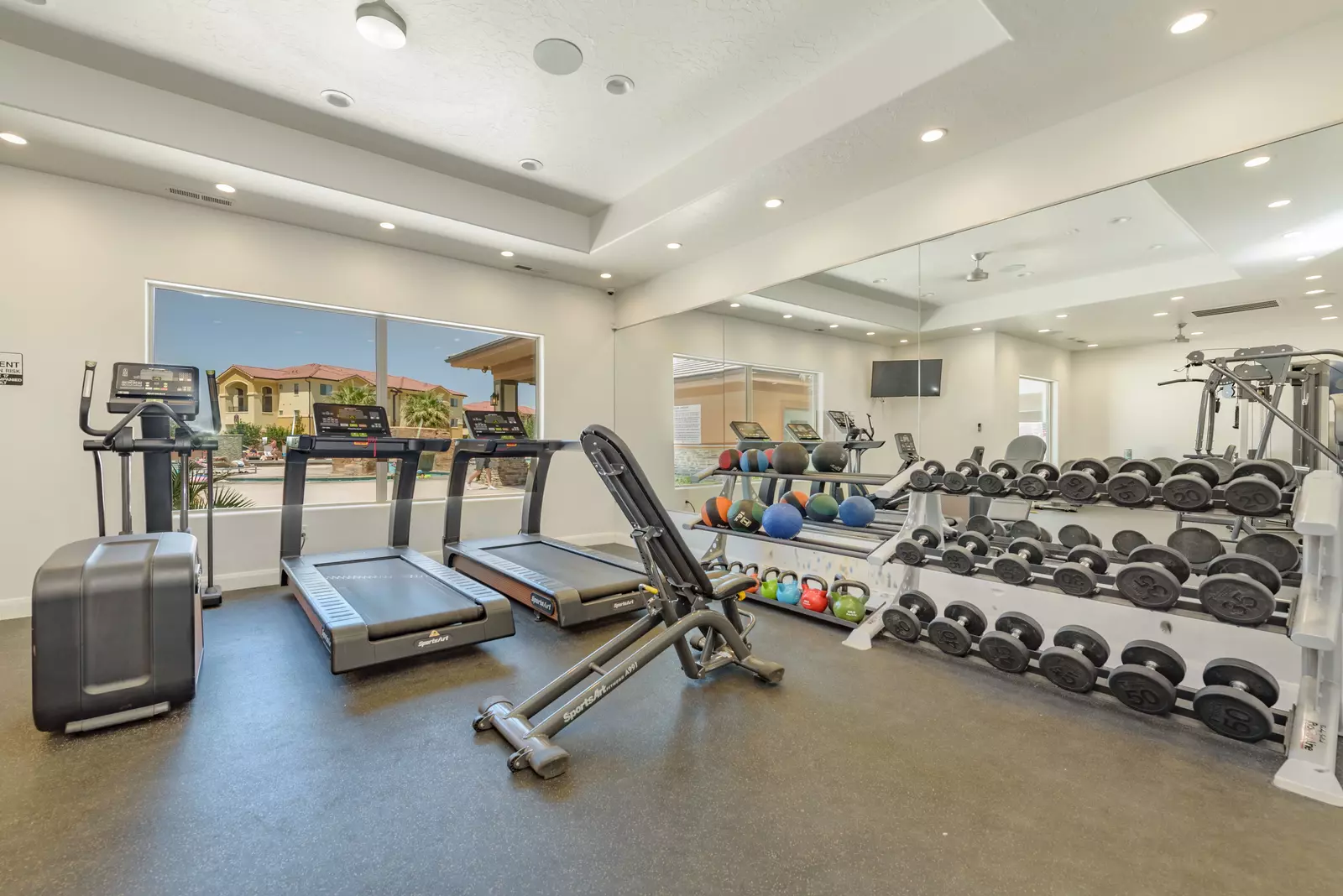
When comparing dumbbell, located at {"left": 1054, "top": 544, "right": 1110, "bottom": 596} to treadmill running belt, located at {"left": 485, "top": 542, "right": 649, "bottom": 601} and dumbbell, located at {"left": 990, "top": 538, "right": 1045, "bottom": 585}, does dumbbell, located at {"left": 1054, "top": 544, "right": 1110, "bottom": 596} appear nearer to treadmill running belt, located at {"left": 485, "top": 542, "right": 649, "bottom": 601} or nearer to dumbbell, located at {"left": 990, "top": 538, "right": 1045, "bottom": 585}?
dumbbell, located at {"left": 990, "top": 538, "right": 1045, "bottom": 585}

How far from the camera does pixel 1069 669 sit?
7.97 ft

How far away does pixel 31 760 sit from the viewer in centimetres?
204

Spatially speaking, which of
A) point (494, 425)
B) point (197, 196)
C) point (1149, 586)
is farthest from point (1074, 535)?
point (197, 196)

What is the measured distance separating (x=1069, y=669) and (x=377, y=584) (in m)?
3.72

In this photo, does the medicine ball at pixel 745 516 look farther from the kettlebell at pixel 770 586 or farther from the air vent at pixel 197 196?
the air vent at pixel 197 196

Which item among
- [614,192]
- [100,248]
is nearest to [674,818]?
[614,192]

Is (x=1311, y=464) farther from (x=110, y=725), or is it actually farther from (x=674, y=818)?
(x=110, y=725)

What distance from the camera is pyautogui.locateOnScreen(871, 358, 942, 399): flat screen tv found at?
3936mm

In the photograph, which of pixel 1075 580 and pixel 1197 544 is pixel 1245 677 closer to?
pixel 1075 580

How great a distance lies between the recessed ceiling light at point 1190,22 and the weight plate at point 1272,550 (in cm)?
221

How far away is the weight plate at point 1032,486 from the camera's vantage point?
9.43ft

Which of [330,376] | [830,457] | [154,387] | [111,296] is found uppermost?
[111,296]

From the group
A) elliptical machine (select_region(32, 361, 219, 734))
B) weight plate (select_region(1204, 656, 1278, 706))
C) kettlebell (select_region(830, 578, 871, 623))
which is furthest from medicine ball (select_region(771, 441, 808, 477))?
elliptical machine (select_region(32, 361, 219, 734))

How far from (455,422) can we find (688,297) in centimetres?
262
